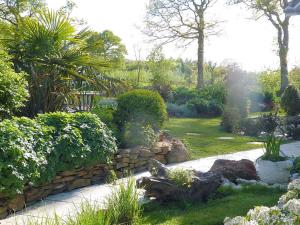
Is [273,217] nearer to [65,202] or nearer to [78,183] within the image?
[65,202]

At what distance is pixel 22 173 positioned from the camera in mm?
5086

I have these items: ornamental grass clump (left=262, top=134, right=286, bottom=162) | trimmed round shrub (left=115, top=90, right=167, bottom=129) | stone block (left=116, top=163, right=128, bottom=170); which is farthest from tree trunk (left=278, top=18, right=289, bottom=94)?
stone block (left=116, top=163, right=128, bottom=170)

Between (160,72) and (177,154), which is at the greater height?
(160,72)

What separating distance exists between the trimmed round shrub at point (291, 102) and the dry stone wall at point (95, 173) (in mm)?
7058

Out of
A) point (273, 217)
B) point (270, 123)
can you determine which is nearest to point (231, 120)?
point (270, 123)

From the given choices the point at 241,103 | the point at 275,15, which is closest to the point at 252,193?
the point at 241,103

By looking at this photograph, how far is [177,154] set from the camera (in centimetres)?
860

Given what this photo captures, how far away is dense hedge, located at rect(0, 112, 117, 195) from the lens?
5004 millimetres

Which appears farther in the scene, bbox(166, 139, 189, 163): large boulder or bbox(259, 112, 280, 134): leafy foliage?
bbox(259, 112, 280, 134): leafy foliage

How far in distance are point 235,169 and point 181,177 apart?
152 cm

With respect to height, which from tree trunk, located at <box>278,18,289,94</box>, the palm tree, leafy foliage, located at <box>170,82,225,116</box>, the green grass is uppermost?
tree trunk, located at <box>278,18,289,94</box>

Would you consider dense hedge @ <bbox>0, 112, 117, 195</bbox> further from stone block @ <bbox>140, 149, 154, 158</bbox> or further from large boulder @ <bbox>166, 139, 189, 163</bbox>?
large boulder @ <bbox>166, 139, 189, 163</bbox>

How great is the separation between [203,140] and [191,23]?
1891 centimetres

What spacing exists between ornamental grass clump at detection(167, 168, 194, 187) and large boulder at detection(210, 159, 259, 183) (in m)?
1.18
